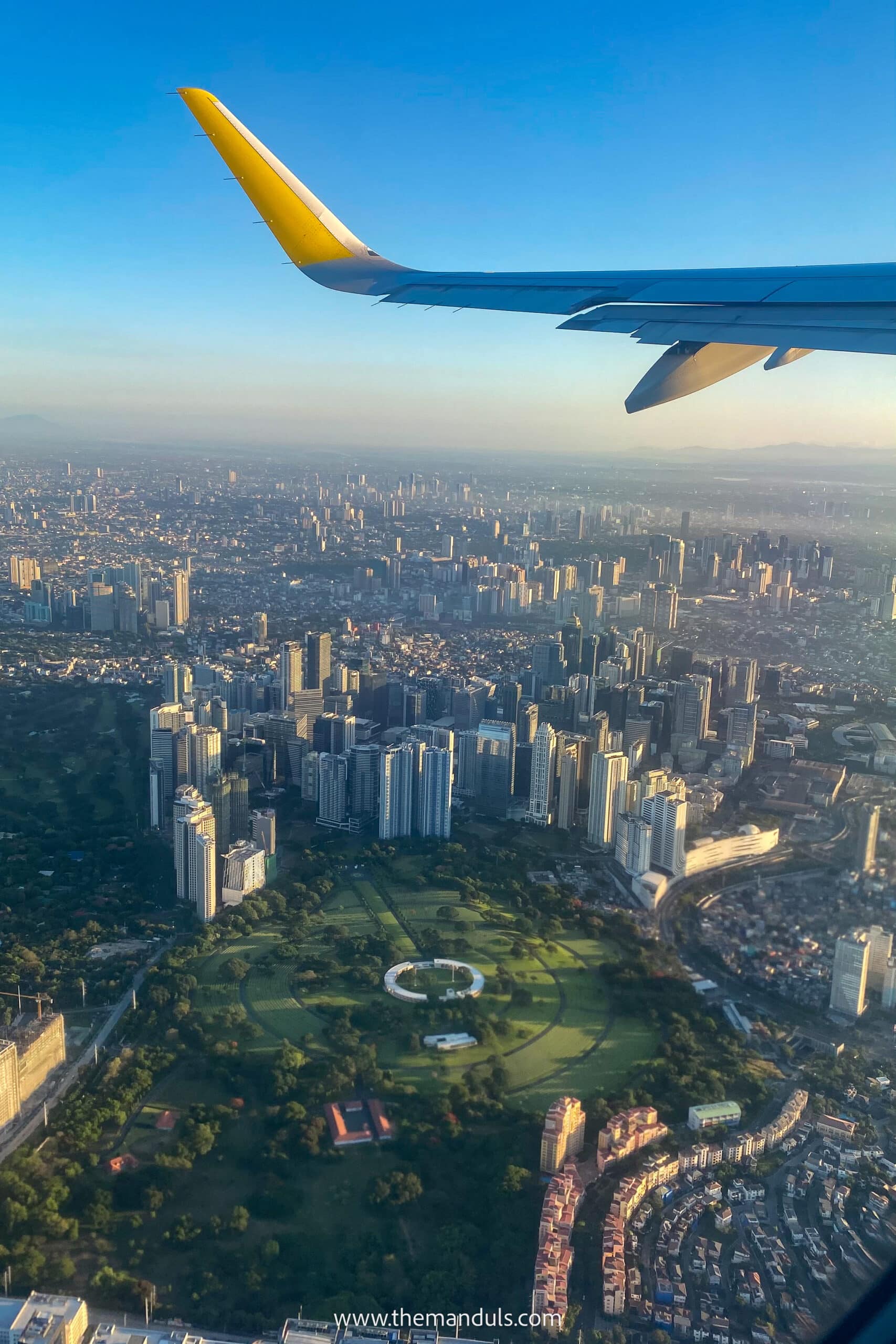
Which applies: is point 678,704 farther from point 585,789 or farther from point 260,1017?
point 260,1017

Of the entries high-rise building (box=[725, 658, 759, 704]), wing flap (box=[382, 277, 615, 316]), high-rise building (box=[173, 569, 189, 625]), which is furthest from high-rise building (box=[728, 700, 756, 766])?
high-rise building (box=[173, 569, 189, 625])

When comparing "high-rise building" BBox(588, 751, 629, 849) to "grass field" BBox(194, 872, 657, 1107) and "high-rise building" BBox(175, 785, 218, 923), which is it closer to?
"grass field" BBox(194, 872, 657, 1107)

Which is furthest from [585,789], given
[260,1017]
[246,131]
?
[246,131]

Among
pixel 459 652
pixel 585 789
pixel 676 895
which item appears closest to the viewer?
pixel 676 895

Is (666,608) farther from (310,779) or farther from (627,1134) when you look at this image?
(627,1134)

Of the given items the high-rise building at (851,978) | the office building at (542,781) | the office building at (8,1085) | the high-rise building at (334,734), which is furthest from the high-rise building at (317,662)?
the high-rise building at (851,978)

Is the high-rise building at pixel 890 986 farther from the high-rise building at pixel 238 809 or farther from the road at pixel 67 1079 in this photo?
the high-rise building at pixel 238 809
